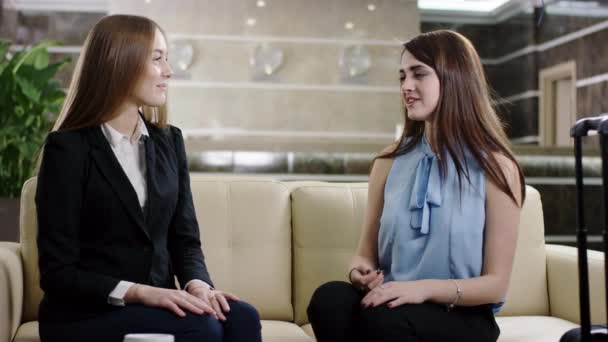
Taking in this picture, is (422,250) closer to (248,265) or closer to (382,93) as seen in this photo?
(248,265)

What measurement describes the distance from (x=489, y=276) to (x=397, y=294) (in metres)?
0.24

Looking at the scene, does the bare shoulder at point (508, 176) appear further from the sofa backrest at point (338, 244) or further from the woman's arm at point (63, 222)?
the woman's arm at point (63, 222)

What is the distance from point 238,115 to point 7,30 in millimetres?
1998

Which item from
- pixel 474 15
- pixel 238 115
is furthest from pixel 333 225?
pixel 474 15

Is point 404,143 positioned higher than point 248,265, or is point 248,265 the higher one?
point 404,143

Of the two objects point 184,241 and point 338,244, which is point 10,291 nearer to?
point 184,241

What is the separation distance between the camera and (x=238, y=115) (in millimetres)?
6602

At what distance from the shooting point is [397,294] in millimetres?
1657

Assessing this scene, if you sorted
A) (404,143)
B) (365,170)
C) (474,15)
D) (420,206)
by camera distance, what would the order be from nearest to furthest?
(420,206) → (404,143) → (365,170) → (474,15)

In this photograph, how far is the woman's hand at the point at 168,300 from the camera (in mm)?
1566

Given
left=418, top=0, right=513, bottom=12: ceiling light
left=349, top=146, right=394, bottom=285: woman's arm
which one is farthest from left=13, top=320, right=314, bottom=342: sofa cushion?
left=418, top=0, right=513, bottom=12: ceiling light

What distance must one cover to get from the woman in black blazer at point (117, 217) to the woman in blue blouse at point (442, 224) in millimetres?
293

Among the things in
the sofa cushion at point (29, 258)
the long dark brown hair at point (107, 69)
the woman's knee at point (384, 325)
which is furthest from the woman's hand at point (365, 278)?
the sofa cushion at point (29, 258)

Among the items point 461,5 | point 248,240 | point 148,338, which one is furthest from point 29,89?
point 461,5
